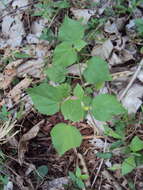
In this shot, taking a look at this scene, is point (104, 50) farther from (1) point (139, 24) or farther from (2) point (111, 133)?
(2) point (111, 133)

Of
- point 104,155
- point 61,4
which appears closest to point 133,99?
point 104,155

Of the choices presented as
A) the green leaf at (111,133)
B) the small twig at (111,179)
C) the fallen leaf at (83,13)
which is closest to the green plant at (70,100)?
the green leaf at (111,133)

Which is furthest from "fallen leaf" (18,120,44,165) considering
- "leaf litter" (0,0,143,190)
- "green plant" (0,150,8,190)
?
"green plant" (0,150,8,190)

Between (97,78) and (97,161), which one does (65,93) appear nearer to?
(97,78)

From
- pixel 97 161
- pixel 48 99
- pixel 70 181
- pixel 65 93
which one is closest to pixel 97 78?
pixel 65 93

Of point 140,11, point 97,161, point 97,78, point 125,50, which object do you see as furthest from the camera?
point 140,11

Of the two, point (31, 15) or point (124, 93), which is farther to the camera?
point (31, 15)

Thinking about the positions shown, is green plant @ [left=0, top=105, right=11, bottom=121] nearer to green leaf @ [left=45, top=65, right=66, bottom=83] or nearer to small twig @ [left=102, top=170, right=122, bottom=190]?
green leaf @ [left=45, top=65, right=66, bottom=83]
